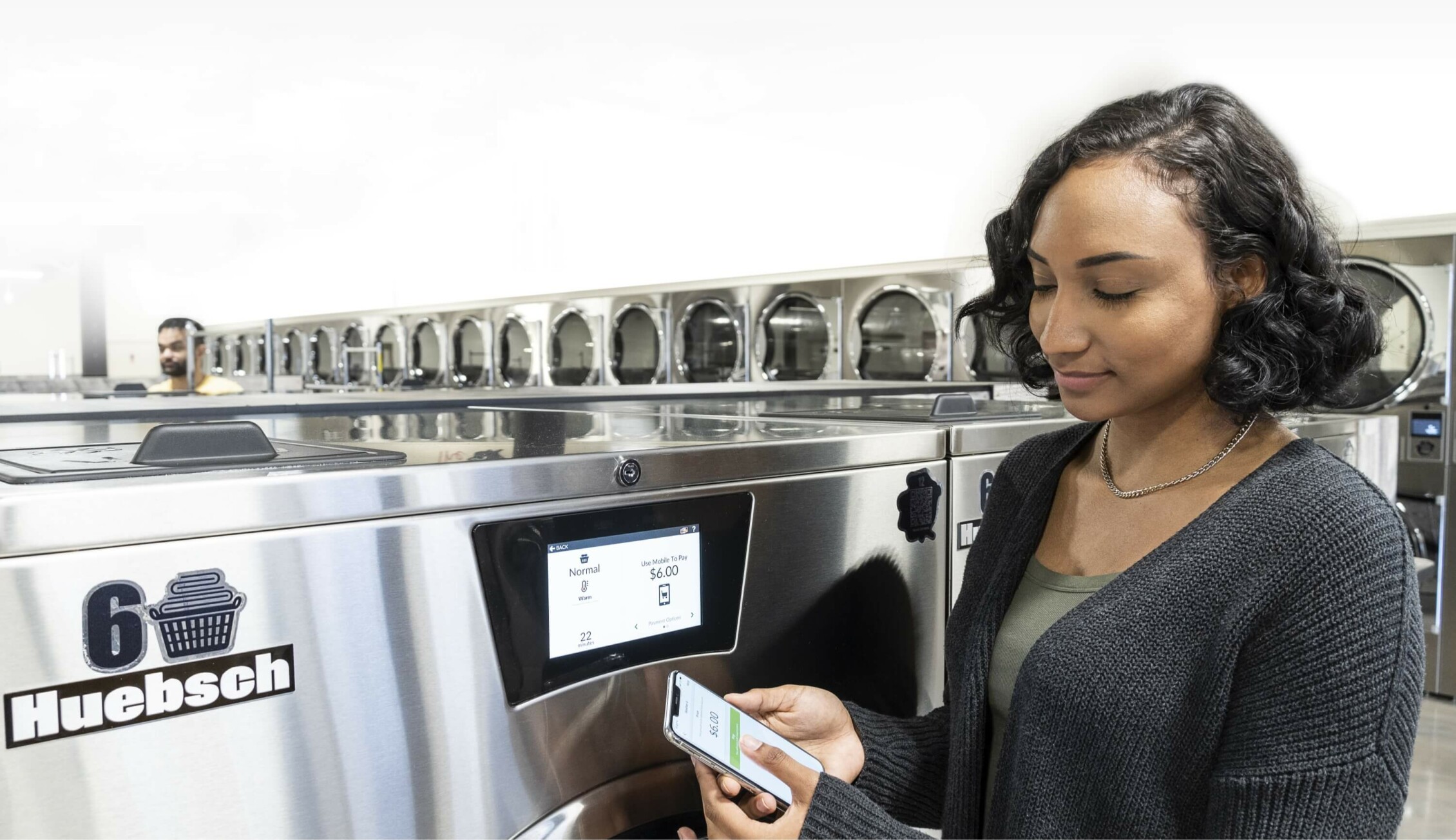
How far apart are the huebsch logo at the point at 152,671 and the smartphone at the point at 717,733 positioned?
253 millimetres

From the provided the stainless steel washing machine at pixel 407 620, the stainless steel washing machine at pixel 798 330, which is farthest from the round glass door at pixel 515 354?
the stainless steel washing machine at pixel 407 620

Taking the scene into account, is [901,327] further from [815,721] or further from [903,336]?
[815,721]

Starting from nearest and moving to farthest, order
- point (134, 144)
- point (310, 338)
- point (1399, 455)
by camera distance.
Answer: point (134, 144) → point (1399, 455) → point (310, 338)

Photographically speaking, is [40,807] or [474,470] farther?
[474,470]

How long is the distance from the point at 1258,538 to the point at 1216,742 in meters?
0.14

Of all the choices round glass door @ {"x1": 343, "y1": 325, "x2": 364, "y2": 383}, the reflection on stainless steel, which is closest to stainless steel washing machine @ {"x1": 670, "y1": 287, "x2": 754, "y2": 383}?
round glass door @ {"x1": 343, "y1": 325, "x2": 364, "y2": 383}

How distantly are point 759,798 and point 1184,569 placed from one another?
0.35 m

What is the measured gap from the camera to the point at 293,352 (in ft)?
32.9

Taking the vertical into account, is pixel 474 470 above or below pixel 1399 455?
above

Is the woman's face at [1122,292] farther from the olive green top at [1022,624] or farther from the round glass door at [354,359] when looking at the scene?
the round glass door at [354,359]

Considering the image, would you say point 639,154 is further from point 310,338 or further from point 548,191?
point 310,338

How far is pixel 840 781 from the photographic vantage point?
0.74 m

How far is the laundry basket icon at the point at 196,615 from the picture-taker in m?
0.53

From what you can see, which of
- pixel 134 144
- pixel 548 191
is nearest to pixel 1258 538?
pixel 134 144
